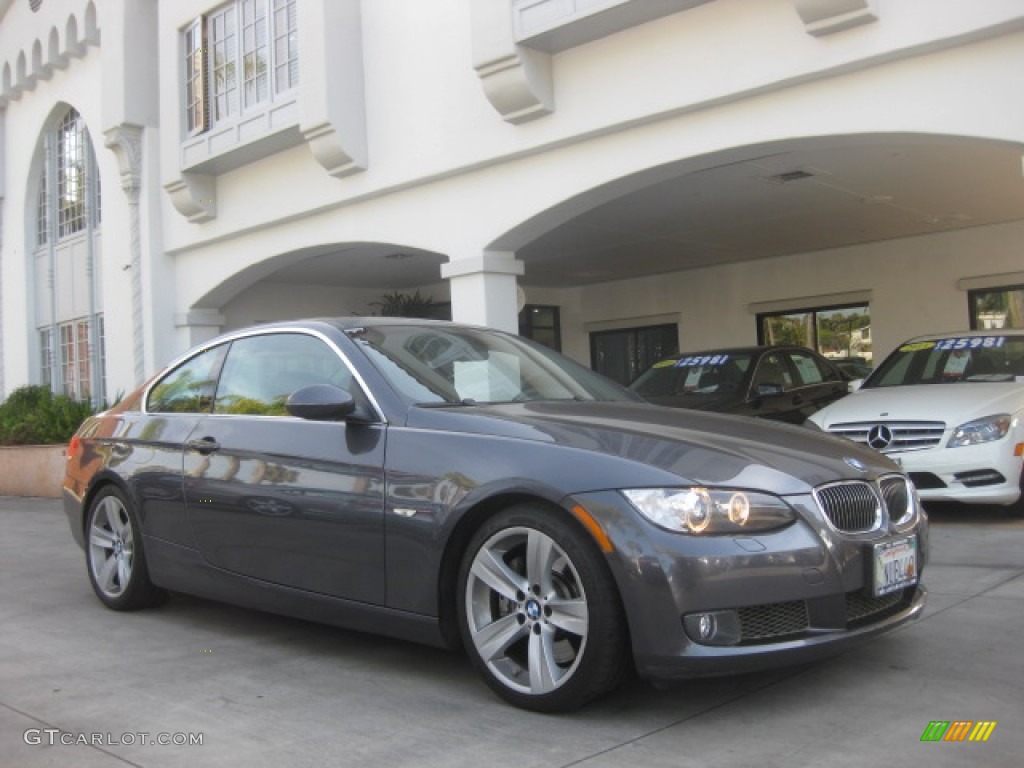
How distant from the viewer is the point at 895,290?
14891 millimetres

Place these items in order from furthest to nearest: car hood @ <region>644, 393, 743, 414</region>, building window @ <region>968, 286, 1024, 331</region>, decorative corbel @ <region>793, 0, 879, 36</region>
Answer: building window @ <region>968, 286, 1024, 331</region> → car hood @ <region>644, 393, 743, 414</region> → decorative corbel @ <region>793, 0, 879, 36</region>

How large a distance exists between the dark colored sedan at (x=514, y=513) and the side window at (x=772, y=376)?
557cm

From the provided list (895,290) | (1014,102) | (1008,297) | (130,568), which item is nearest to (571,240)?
(895,290)

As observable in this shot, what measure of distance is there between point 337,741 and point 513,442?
1.22 meters

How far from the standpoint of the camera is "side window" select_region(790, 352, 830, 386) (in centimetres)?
1121

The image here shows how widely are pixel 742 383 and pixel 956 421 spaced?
122 inches

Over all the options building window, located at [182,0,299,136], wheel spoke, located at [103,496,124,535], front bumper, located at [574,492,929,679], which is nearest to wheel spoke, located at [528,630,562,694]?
front bumper, located at [574,492,929,679]

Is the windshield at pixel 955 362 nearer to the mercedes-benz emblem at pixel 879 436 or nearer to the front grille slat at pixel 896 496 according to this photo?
the mercedes-benz emblem at pixel 879 436

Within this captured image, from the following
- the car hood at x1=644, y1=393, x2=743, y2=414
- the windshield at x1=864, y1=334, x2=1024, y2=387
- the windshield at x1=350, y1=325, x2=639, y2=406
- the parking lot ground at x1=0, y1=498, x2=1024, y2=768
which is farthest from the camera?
the car hood at x1=644, y1=393, x2=743, y2=414

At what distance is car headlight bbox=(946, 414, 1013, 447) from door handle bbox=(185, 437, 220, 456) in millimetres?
5278

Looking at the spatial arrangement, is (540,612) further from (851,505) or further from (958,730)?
(958,730)

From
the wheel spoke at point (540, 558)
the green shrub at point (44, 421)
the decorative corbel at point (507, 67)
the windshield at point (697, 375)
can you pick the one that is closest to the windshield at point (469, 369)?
the wheel spoke at point (540, 558)

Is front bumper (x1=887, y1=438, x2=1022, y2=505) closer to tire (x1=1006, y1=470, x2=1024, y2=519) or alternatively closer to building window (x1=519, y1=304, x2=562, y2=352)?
tire (x1=1006, y1=470, x2=1024, y2=519)

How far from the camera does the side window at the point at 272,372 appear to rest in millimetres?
4500
